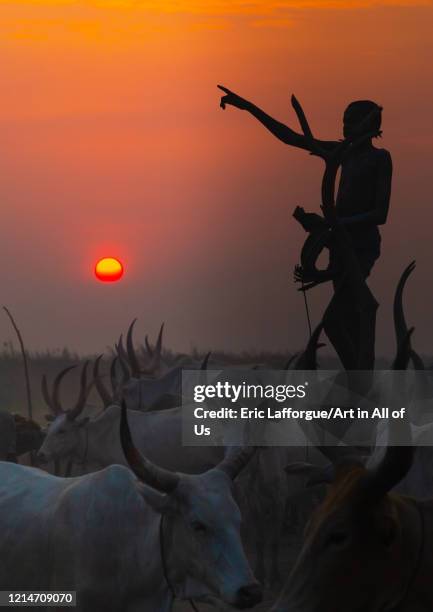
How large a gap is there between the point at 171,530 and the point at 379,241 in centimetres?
335

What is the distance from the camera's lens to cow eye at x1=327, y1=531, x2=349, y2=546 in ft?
18.9

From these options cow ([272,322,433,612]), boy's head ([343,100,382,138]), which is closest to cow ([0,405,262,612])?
cow ([272,322,433,612])

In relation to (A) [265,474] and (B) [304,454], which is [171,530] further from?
(B) [304,454]

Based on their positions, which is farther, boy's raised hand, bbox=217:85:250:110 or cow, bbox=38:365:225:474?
cow, bbox=38:365:225:474

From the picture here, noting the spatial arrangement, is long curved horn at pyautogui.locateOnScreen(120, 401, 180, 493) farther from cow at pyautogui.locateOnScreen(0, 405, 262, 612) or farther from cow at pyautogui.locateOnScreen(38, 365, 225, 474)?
cow at pyautogui.locateOnScreen(38, 365, 225, 474)

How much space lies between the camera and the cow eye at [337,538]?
5773 millimetres

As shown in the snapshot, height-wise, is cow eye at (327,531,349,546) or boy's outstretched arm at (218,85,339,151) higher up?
boy's outstretched arm at (218,85,339,151)

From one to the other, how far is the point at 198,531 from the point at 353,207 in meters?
3.46

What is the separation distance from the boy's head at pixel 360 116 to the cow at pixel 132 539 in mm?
2944

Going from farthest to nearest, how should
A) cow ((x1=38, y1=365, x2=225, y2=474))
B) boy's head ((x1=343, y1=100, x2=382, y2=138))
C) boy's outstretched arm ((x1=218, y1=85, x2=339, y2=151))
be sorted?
1. cow ((x1=38, y1=365, x2=225, y2=474))
2. boy's head ((x1=343, y1=100, x2=382, y2=138))
3. boy's outstretched arm ((x1=218, y1=85, x2=339, y2=151))

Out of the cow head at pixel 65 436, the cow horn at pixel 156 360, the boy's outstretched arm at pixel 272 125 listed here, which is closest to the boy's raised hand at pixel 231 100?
the boy's outstretched arm at pixel 272 125

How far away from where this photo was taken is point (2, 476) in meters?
9.80

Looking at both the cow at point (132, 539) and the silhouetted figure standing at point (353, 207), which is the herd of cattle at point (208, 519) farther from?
the silhouetted figure standing at point (353, 207)

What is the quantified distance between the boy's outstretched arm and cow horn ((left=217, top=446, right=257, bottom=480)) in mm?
2605
